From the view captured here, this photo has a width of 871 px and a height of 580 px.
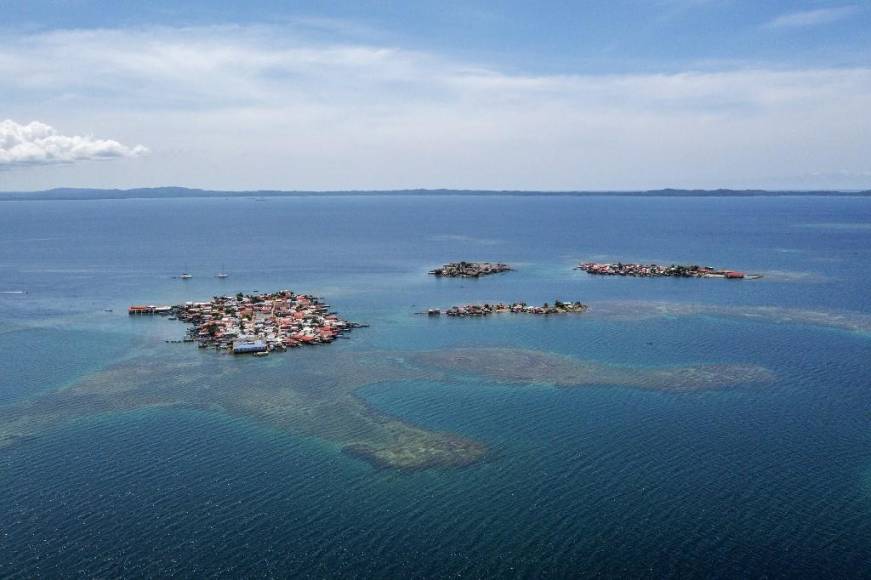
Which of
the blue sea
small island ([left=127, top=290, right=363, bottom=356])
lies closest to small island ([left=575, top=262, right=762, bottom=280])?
the blue sea

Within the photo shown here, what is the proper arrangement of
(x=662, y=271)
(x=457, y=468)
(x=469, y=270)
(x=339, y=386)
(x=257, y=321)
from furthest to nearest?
(x=469, y=270) → (x=662, y=271) → (x=257, y=321) → (x=339, y=386) → (x=457, y=468)

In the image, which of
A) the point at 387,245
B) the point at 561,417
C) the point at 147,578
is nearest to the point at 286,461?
the point at 147,578

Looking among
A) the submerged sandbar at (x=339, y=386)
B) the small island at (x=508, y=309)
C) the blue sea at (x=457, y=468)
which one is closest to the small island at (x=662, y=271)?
the blue sea at (x=457, y=468)

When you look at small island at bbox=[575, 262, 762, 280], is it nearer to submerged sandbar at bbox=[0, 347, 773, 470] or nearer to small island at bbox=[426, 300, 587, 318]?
small island at bbox=[426, 300, 587, 318]

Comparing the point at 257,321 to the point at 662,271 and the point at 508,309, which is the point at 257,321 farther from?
the point at 662,271

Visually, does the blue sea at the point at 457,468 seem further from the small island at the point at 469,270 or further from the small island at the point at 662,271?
the small island at the point at 469,270

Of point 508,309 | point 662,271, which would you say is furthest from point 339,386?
point 662,271
